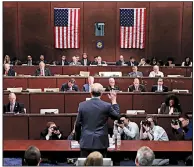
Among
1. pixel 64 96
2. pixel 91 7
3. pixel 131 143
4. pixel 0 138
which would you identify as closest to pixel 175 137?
pixel 131 143

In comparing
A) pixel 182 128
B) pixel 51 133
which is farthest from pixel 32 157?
pixel 182 128

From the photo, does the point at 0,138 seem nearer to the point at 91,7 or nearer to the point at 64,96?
the point at 64,96

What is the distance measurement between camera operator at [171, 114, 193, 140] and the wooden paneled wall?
971 centimetres

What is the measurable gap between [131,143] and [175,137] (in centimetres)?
157

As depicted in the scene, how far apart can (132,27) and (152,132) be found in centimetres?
972

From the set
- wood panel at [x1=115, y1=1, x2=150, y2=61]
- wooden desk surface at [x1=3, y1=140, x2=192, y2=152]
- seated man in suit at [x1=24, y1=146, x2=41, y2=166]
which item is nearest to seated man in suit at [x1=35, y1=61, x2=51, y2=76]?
wood panel at [x1=115, y1=1, x2=150, y2=61]

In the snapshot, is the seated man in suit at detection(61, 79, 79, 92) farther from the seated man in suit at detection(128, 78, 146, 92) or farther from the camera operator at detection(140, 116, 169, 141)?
the camera operator at detection(140, 116, 169, 141)

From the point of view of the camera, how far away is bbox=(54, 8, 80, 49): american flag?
15.4 m

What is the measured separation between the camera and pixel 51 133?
247 inches

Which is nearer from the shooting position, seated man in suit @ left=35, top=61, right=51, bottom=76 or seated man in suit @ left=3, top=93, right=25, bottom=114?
seated man in suit @ left=3, top=93, right=25, bottom=114

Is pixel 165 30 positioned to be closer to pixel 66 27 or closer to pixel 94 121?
pixel 66 27

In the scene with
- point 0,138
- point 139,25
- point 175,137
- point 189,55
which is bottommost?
point 175,137

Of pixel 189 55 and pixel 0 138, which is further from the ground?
pixel 189 55

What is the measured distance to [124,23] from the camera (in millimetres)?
15562
